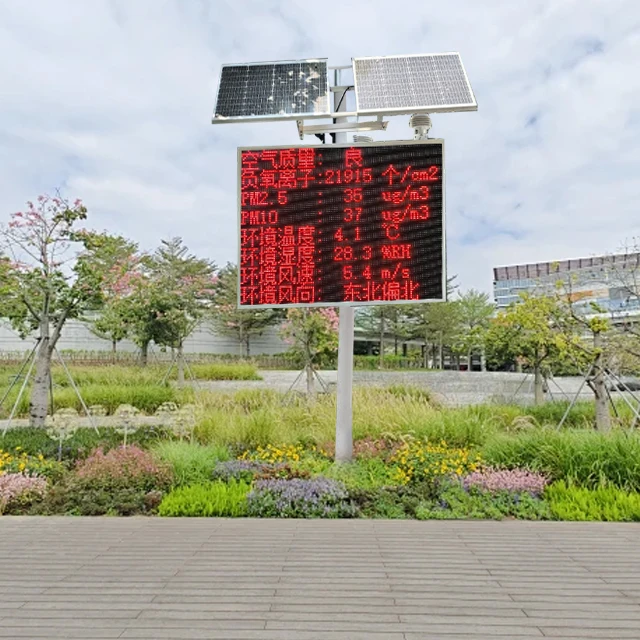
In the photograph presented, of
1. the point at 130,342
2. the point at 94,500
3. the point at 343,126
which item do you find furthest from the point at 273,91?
the point at 130,342

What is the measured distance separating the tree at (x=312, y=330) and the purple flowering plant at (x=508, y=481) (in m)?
7.36

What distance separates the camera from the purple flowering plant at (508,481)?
468 cm

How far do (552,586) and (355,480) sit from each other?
2.50m

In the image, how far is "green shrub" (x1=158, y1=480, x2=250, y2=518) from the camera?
4.46m

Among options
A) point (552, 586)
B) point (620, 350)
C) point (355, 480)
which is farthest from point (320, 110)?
point (620, 350)

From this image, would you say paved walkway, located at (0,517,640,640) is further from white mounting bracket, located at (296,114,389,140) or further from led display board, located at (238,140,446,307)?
white mounting bracket, located at (296,114,389,140)

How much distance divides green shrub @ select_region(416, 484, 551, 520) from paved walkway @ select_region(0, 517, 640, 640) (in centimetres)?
20

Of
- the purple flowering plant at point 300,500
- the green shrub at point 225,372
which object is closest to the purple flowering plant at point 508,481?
the purple flowering plant at point 300,500

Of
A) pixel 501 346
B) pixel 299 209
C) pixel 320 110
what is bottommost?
pixel 501 346

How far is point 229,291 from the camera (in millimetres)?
33062

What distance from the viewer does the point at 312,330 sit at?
1262 centimetres

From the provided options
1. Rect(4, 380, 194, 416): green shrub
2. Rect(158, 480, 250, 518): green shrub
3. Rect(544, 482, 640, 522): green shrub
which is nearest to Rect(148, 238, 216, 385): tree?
Rect(4, 380, 194, 416): green shrub

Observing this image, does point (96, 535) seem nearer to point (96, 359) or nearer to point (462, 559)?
point (462, 559)

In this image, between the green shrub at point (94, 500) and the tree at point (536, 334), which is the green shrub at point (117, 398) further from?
the tree at point (536, 334)
